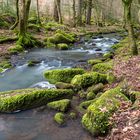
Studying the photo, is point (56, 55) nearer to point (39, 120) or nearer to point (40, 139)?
point (39, 120)

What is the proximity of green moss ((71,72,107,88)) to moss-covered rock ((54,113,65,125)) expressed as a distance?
234 centimetres

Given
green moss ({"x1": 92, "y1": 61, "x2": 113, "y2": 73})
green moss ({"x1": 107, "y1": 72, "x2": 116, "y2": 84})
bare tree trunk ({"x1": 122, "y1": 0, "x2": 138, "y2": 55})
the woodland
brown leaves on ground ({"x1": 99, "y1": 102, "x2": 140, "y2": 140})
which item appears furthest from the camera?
bare tree trunk ({"x1": 122, "y1": 0, "x2": 138, "y2": 55})

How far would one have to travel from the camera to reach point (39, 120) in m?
8.24

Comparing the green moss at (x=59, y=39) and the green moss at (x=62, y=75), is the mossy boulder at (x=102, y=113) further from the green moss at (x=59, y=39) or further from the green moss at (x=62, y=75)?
the green moss at (x=59, y=39)

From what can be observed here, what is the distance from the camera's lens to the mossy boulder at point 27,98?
350 inches

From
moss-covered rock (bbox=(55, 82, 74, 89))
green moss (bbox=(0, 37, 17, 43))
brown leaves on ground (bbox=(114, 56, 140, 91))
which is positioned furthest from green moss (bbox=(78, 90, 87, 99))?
green moss (bbox=(0, 37, 17, 43))

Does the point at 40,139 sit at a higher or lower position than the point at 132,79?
lower

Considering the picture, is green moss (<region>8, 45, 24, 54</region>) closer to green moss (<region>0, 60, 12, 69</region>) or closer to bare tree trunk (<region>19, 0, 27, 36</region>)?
bare tree trunk (<region>19, 0, 27, 36</region>)

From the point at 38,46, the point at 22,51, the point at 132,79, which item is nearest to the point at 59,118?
the point at 132,79

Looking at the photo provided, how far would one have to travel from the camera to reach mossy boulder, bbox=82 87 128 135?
7.12m

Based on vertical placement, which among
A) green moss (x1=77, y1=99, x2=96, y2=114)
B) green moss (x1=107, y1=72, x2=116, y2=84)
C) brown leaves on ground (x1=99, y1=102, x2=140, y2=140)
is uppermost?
green moss (x1=107, y1=72, x2=116, y2=84)

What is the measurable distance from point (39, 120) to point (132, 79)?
3674mm

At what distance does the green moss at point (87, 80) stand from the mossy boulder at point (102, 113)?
6.76ft

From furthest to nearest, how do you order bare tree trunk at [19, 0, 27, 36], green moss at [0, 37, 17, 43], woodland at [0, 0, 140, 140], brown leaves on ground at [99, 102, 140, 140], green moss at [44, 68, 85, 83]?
bare tree trunk at [19, 0, 27, 36] < green moss at [0, 37, 17, 43] < green moss at [44, 68, 85, 83] < woodland at [0, 0, 140, 140] < brown leaves on ground at [99, 102, 140, 140]
